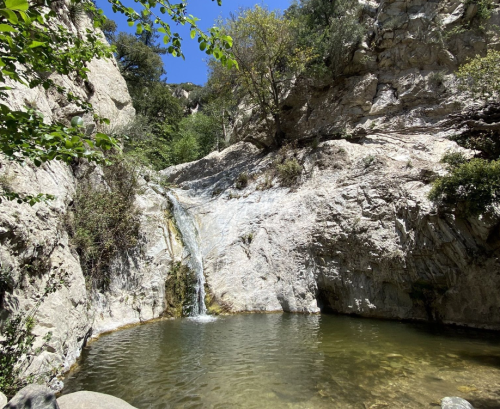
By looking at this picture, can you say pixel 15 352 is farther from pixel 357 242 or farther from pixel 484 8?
pixel 484 8

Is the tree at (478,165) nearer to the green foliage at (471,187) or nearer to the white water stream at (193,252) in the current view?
the green foliage at (471,187)

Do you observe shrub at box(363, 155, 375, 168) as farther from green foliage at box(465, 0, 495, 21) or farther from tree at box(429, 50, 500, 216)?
green foliage at box(465, 0, 495, 21)

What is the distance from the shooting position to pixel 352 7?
75.3 feet

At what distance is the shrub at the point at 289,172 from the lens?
17.9 metres

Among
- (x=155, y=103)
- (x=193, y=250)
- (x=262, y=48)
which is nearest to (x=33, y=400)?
(x=193, y=250)

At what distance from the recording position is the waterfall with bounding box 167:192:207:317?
1313cm

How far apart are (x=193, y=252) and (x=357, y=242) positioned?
24.3ft

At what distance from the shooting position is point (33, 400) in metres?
3.56

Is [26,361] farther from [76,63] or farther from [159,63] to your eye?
[159,63]

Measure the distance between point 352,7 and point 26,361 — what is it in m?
27.1

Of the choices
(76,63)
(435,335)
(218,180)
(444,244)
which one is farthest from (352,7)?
Result: (76,63)

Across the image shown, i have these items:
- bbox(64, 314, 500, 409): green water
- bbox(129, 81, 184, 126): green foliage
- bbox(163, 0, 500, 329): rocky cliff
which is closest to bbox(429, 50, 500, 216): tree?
bbox(163, 0, 500, 329): rocky cliff

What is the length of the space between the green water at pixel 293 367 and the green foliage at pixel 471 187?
377 centimetres

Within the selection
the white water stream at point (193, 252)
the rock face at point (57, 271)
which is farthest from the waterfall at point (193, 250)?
the rock face at point (57, 271)
